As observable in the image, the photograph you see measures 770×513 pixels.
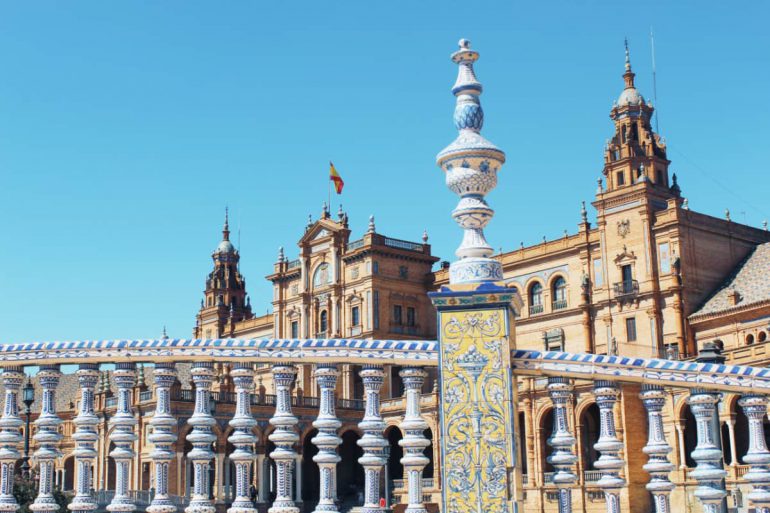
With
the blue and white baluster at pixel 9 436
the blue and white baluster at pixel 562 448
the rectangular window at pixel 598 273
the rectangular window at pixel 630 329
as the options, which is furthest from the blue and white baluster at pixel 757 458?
the rectangular window at pixel 598 273

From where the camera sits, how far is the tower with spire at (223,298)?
7094 centimetres

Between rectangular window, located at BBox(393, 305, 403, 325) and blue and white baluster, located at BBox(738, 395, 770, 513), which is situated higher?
rectangular window, located at BBox(393, 305, 403, 325)

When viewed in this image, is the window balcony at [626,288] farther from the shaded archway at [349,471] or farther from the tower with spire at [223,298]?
the tower with spire at [223,298]

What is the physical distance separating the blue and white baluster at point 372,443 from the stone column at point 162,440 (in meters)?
1.63

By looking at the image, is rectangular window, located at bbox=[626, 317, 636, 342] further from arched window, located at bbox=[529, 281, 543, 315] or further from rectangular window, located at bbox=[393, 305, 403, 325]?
rectangular window, located at bbox=[393, 305, 403, 325]

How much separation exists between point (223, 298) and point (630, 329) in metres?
33.9

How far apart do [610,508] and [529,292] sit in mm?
44566

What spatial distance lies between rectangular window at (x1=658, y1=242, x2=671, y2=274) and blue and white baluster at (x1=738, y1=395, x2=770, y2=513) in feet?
126

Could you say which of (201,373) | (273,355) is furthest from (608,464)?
(201,373)

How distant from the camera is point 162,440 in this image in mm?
8594

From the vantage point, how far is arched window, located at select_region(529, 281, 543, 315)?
169ft

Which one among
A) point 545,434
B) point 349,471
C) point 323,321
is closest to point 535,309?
point 545,434

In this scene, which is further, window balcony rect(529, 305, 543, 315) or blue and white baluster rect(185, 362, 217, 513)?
window balcony rect(529, 305, 543, 315)

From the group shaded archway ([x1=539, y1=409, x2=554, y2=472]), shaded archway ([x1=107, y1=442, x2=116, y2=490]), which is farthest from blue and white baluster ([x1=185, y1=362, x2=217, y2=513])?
shaded archway ([x1=107, y1=442, x2=116, y2=490])
